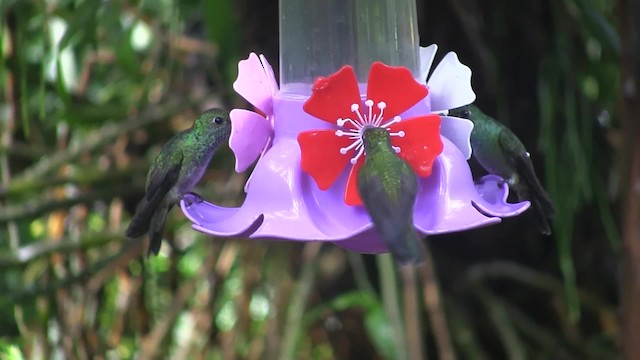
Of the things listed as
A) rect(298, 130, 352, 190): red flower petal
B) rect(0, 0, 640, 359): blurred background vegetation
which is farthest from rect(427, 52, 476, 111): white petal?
rect(0, 0, 640, 359): blurred background vegetation

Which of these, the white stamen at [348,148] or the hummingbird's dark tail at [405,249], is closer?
the hummingbird's dark tail at [405,249]

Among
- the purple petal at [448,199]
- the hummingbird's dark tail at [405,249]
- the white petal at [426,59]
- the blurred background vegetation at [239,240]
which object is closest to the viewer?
the hummingbird's dark tail at [405,249]

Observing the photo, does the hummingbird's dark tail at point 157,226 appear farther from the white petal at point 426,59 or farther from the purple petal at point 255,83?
the white petal at point 426,59

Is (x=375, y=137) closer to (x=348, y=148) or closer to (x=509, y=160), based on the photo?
(x=348, y=148)

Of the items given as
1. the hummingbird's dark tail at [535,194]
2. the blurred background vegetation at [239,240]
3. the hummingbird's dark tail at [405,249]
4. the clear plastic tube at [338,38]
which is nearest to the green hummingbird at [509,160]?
the hummingbird's dark tail at [535,194]

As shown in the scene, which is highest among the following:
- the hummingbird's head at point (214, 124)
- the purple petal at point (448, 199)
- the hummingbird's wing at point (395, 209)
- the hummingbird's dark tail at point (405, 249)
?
the hummingbird's head at point (214, 124)

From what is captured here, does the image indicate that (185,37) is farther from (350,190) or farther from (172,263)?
(350,190)

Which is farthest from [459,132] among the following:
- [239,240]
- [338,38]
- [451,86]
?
[239,240]
